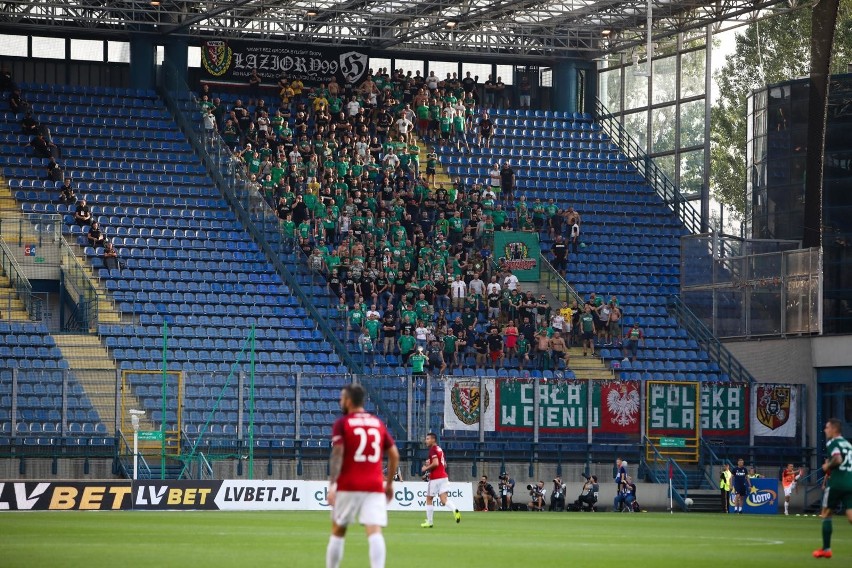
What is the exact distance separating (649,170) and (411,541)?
35.7 metres

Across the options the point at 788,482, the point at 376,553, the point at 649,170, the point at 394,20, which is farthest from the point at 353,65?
the point at 376,553

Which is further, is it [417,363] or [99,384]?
[417,363]

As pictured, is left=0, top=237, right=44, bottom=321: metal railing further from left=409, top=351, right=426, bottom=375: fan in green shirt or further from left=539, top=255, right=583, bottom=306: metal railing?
left=539, top=255, right=583, bottom=306: metal railing

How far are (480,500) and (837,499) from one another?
19.8 meters

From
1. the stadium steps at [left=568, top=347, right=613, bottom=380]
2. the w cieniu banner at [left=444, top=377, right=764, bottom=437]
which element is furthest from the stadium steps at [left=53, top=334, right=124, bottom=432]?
the stadium steps at [left=568, top=347, right=613, bottom=380]

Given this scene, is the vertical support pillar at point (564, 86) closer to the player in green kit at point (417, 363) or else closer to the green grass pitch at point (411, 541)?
the player in green kit at point (417, 363)

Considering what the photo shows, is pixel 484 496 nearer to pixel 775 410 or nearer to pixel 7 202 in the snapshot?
pixel 775 410

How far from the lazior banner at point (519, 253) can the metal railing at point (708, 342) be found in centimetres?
502

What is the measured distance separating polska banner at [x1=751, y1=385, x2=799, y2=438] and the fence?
234 centimetres

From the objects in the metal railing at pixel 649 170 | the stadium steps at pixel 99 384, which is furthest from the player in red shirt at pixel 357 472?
the metal railing at pixel 649 170

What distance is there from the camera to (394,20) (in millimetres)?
53625

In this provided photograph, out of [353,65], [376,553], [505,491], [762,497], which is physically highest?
[353,65]

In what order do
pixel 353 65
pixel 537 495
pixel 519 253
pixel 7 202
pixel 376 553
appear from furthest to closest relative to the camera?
pixel 353 65
pixel 519 253
pixel 7 202
pixel 537 495
pixel 376 553

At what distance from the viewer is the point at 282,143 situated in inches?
1999
